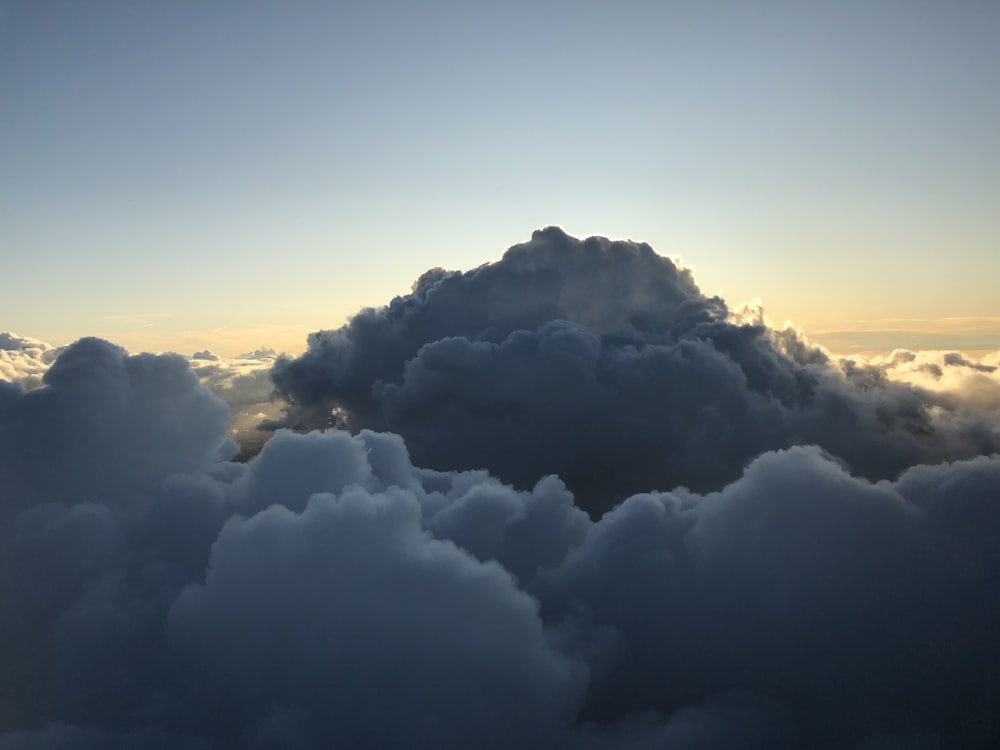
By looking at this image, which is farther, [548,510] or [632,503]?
[548,510]
